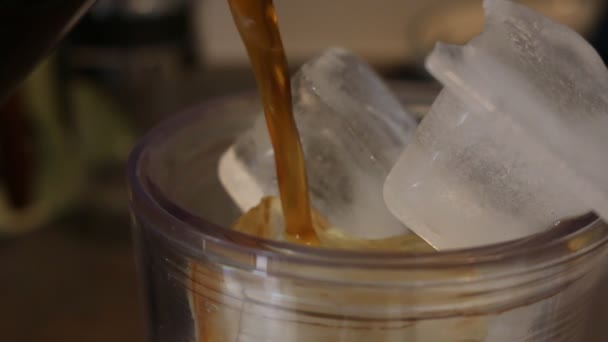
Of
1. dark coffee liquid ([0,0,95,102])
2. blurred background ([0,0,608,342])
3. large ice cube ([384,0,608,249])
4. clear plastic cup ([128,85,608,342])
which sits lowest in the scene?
blurred background ([0,0,608,342])

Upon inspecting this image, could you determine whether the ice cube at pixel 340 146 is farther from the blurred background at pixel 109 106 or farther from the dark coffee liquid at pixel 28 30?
the blurred background at pixel 109 106

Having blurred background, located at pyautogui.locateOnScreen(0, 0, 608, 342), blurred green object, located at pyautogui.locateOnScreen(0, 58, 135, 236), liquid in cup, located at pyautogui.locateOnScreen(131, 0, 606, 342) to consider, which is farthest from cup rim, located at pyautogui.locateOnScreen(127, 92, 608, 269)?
blurred green object, located at pyautogui.locateOnScreen(0, 58, 135, 236)

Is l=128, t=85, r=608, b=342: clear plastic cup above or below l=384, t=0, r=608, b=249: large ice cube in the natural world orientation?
below

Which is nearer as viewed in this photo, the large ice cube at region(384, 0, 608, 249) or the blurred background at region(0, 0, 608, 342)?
the large ice cube at region(384, 0, 608, 249)

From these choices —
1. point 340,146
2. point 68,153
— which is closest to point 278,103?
point 340,146

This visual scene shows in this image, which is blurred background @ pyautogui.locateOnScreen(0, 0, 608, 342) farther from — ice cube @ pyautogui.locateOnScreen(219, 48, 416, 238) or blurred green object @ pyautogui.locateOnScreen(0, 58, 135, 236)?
ice cube @ pyautogui.locateOnScreen(219, 48, 416, 238)

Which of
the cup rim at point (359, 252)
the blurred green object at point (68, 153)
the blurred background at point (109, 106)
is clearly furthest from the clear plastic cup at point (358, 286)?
the blurred green object at point (68, 153)
